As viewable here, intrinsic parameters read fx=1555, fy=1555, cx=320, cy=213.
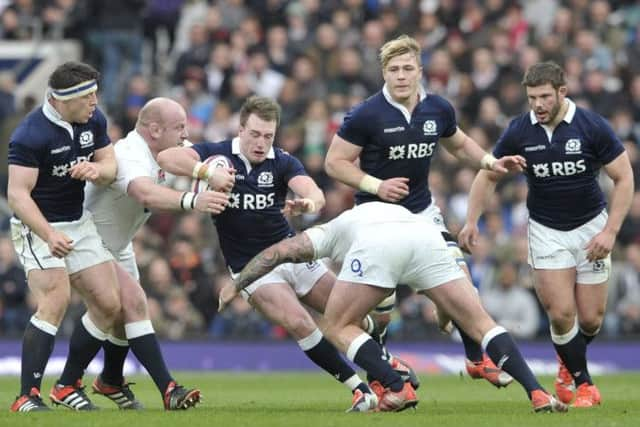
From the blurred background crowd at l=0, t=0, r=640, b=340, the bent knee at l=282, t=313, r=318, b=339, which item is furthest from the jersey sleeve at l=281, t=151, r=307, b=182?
the blurred background crowd at l=0, t=0, r=640, b=340

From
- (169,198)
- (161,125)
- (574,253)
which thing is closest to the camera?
(169,198)

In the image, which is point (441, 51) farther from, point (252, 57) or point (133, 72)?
point (133, 72)

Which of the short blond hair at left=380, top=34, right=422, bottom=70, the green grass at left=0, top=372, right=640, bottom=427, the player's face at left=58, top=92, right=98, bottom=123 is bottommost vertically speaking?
the green grass at left=0, top=372, right=640, bottom=427

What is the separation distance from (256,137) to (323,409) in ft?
7.83

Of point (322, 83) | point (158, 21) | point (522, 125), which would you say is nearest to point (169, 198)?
point (522, 125)

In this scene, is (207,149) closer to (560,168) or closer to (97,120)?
(97,120)

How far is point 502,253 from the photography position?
2192cm

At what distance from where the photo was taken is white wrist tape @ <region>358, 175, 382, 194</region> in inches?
523

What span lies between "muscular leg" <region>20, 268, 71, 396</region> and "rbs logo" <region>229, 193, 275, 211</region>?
1598 millimetres

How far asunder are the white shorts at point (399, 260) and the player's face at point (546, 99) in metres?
2.13

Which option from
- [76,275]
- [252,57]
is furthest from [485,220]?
[76,275]

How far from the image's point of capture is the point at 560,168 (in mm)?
13758

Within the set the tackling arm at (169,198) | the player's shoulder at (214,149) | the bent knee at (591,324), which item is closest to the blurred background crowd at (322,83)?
the bent knee at (591,324)

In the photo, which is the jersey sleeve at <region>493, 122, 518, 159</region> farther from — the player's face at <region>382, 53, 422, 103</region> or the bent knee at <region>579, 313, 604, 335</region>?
the bent knee at <region>579, 313, 604, 335</region>
